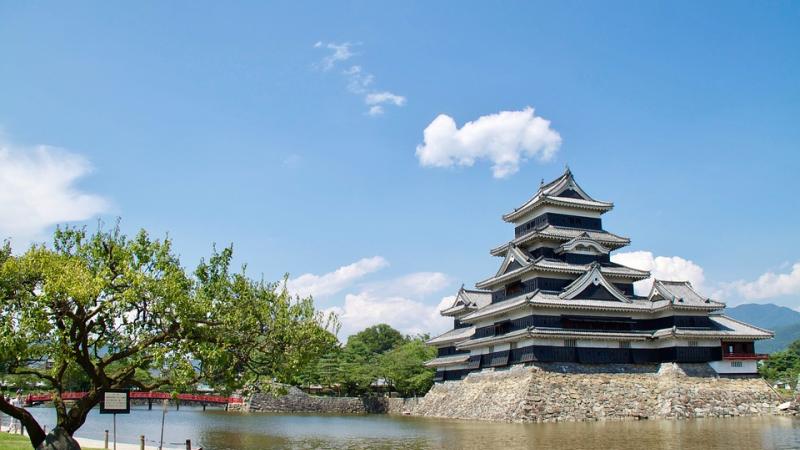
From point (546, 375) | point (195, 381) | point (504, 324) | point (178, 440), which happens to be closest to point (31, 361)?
point (195, 381)

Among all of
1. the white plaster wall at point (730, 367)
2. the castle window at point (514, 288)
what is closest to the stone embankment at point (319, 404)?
the castle window at point (514, 288)

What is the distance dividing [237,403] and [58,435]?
51.0 metres

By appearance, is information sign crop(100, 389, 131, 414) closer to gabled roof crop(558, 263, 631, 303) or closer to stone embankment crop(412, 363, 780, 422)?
stone embankment crop(412, 363, 780, 422)

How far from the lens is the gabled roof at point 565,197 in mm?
49750

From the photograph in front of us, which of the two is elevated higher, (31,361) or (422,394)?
(31,361)

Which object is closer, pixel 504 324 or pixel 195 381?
pixel 195 381

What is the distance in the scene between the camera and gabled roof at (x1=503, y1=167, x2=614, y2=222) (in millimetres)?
49750

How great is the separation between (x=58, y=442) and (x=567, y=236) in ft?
123

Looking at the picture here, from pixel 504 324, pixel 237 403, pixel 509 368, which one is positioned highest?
pixel 504 324

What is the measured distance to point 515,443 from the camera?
84.4 ft

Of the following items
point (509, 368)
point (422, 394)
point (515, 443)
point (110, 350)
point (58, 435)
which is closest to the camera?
point (58, 435)

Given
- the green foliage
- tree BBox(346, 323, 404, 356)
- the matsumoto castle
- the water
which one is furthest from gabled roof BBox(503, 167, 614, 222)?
tree BBox(346, 323, 404, 356)

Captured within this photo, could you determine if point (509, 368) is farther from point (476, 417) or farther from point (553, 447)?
point (553, 447)

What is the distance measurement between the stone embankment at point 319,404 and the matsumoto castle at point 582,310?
56.2 feet
